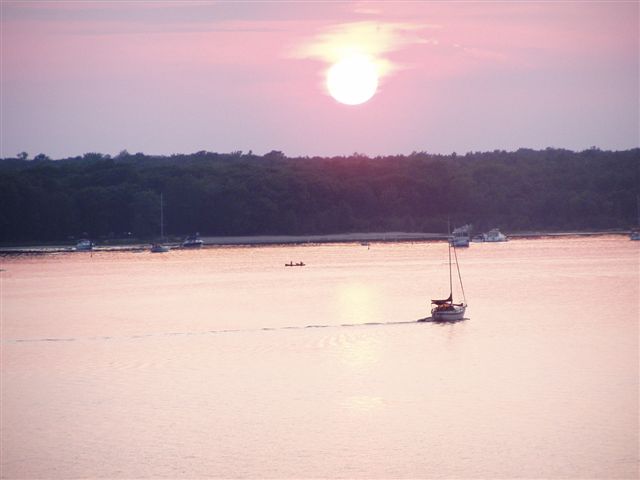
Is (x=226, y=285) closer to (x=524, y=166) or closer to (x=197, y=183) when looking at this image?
(x=197, y=183)

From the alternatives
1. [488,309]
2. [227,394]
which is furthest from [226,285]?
[227,394]

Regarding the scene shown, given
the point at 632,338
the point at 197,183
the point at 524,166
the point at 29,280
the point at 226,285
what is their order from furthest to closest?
the point at 524,166
the point at 197,183
the point at 29,280
the point at 226,285
the point at 632,338

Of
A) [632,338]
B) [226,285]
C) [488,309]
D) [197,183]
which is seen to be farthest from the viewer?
[197,183]

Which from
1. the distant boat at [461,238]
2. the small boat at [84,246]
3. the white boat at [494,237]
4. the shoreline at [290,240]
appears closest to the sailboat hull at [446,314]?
the distant boat at [461,238]

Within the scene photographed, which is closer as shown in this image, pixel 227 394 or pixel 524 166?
pixel 227 394

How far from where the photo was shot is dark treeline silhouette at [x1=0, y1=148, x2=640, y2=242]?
4542 inches

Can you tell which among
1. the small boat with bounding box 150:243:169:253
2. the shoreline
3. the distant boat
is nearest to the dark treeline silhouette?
the shoreline

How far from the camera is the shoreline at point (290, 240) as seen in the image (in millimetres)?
112312

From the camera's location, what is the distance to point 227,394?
90.1 ft

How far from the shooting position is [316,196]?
128 meters

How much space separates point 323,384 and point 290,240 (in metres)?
97.6

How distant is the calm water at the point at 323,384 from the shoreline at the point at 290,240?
2141 inches

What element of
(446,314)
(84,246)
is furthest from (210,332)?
(84,246)

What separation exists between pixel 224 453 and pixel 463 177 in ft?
384
